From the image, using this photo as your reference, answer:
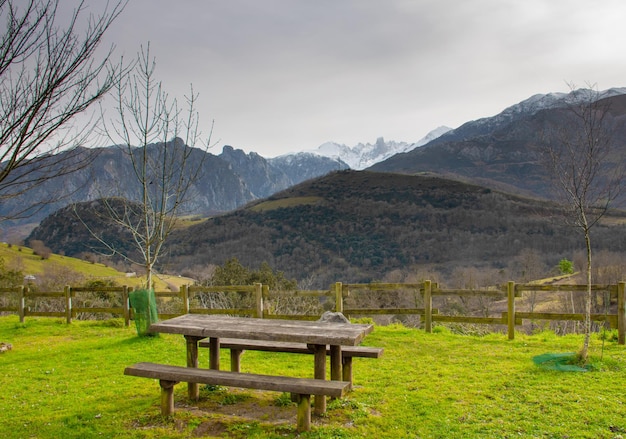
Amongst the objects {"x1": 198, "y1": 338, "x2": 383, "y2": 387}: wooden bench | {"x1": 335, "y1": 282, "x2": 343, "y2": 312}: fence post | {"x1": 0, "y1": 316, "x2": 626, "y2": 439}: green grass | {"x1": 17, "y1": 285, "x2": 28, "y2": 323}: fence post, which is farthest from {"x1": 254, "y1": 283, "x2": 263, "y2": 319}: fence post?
{"x1": 17, "y1": 285, "x2": 28, "y2": 323}: fence post

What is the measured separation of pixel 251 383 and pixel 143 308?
246 inches

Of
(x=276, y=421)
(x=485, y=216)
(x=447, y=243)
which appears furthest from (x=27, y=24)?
(x=485, y=216)

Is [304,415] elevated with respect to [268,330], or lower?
lower

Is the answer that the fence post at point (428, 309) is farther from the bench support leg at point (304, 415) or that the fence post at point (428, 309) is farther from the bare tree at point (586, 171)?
the bench support leg at point (304, 415)

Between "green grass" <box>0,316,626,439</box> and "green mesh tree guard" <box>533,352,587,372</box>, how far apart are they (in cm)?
16

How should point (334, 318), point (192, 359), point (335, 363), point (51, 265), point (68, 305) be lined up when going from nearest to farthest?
point (335, 363)
point (192, 359)
point (334, 318)
point (68, 305)
point (51, 265)

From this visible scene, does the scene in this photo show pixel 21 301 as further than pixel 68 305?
Yes

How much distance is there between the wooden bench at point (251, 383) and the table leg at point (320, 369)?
0.30 m

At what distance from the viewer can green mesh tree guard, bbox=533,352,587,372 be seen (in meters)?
6.86

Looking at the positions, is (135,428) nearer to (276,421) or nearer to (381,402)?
(276,421)

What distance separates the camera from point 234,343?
6.16 meters

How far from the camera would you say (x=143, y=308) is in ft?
32.7

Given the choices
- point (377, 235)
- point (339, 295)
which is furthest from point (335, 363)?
point (377, 235)

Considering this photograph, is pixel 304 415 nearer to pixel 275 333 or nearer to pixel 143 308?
pixel 275 333
